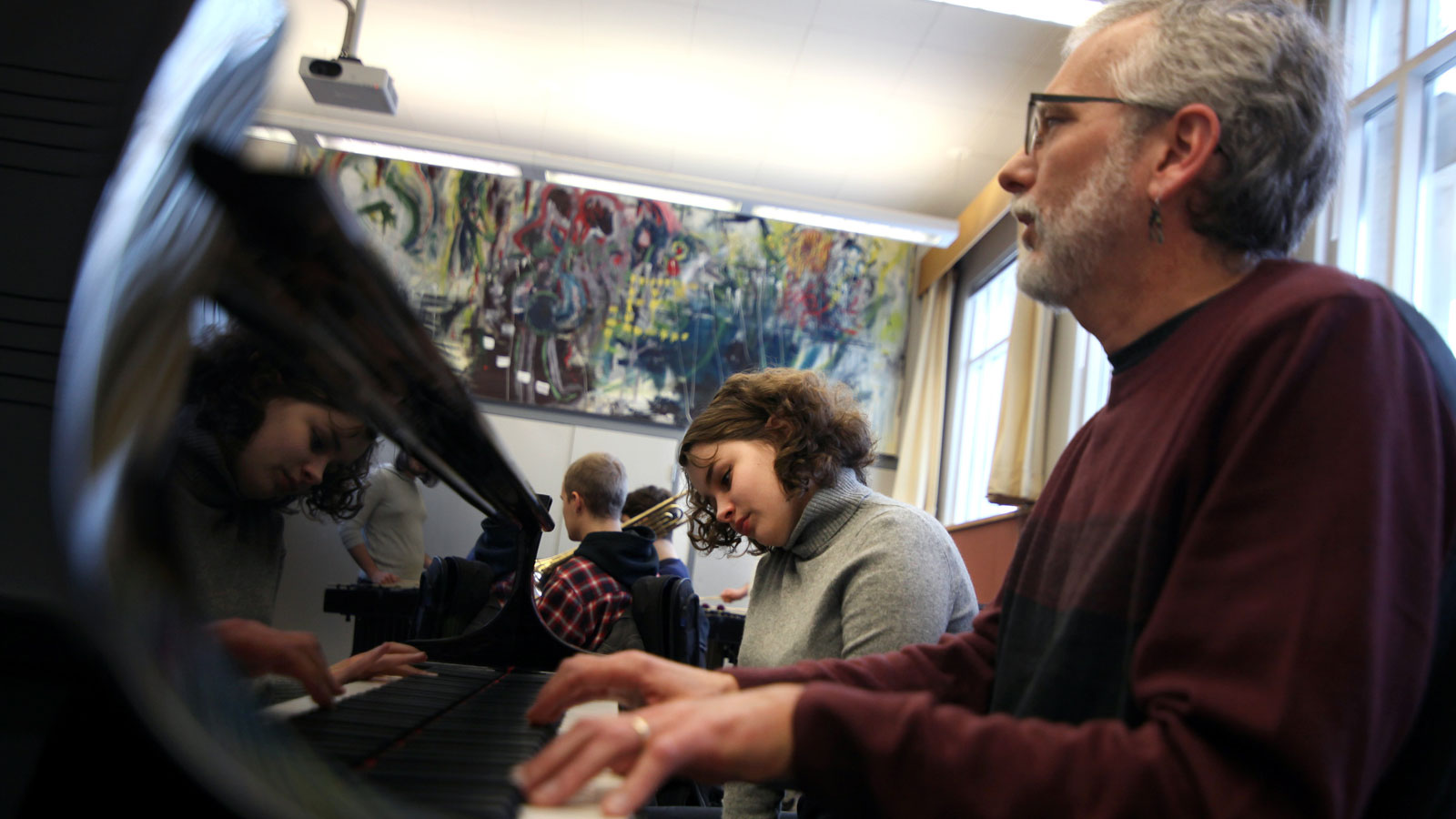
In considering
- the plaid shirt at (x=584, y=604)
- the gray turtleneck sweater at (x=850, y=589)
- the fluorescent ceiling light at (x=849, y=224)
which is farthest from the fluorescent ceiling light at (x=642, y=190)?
the gray turtleneck sweater at (x=850, y=589)

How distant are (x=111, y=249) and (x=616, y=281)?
697 centimetres

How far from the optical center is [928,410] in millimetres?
7215

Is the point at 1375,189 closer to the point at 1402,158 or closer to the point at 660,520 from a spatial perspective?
the point at 1402,158

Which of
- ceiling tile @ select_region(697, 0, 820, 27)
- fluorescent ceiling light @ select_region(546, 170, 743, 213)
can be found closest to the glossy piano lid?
ceiling tile @ select_region(697, 0, 820, 27)

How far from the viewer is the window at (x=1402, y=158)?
312cm

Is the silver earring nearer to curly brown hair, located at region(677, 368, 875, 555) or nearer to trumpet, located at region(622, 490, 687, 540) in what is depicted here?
curly brown hair, located at region(677, 368, 875, 555)

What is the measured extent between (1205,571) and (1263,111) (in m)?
0.50

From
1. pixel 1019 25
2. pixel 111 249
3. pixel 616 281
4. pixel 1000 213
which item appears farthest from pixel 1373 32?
pixel 616 281

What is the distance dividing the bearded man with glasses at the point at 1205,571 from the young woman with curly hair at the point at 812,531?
56cm

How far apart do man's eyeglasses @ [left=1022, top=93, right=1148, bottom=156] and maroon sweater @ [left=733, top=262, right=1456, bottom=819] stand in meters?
0.32

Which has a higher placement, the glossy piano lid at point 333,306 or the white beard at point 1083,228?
the white beard at point 1083,228

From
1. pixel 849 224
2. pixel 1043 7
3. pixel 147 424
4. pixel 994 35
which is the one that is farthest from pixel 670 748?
pixel 849 224

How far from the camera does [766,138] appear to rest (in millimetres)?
6215

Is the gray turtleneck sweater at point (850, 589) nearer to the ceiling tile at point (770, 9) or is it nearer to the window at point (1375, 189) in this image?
the window at point (1375, 189)
